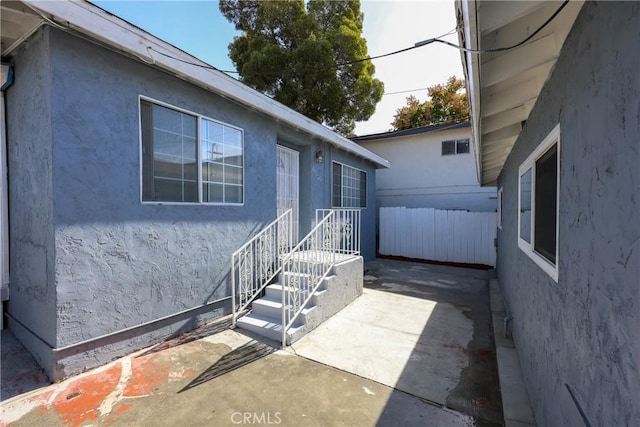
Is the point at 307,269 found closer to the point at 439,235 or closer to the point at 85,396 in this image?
the point at 85,396

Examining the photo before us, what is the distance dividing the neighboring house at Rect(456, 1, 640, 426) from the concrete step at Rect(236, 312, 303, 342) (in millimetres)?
2688

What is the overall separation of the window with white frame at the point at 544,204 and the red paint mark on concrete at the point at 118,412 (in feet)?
11.8

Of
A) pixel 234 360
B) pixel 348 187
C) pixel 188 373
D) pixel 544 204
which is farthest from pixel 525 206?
pixel 348 187

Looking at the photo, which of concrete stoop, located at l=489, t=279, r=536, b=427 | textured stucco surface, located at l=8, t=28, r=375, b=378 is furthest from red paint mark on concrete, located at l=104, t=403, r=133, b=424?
concrete stoop, located at l=489, t=279, r=536, b=427

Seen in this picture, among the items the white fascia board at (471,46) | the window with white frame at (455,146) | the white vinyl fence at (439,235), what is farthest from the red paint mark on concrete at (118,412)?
the window with white frame at (455,146)

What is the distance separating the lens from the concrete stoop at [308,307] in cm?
409

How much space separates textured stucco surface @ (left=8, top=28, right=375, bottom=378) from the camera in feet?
9.76

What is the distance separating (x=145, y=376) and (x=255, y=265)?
225cm

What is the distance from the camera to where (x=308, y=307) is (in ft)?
14.5

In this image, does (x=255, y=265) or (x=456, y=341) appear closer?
(x=456, y=341)

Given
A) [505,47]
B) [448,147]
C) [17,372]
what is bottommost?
[17,372]

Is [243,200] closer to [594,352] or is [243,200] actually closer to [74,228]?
[74,228]

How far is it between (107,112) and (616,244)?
14.2 ft

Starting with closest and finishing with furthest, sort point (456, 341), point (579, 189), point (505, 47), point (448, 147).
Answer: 1. point (579, 189)
2. point (505, 47)
3. point (456, 341)
4. point (448, 147)
